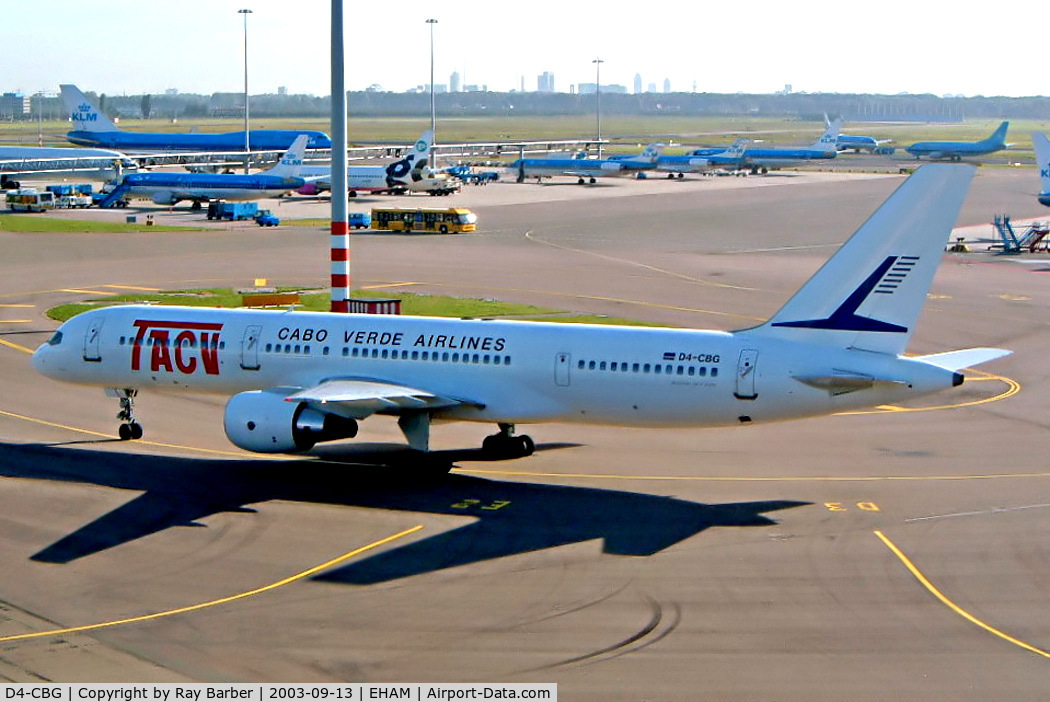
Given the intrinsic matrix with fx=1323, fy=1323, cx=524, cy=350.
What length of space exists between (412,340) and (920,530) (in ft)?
51.5

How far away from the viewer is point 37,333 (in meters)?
63.1

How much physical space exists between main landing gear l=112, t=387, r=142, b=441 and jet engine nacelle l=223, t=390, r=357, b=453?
27.8 feet

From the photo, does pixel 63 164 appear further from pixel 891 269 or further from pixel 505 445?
pixel 891 269

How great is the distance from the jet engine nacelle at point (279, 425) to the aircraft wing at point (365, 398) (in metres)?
0.31

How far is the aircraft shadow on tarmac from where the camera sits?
1267 inches

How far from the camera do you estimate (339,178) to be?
5906 centimetres

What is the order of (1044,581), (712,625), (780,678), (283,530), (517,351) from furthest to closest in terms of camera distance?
(517,351) → (283,530) → (1044,581) → (712,625) → (780,678)

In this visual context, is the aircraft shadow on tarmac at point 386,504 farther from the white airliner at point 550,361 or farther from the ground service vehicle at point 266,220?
the ground service vehicle at point 266,220

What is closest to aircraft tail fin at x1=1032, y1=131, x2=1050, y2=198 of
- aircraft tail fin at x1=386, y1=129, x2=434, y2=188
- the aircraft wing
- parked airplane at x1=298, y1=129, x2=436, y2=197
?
aircraft tail fin at x1=386, y1=129, x2=434, y2=188

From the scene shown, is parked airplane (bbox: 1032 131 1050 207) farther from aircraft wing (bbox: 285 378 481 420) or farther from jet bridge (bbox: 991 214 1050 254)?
aircraft wing (bbox: 285 378 481 420)

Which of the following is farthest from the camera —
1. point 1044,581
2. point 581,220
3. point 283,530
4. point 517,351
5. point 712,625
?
point 581,220

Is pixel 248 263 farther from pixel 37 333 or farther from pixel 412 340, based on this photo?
pixel 412 340

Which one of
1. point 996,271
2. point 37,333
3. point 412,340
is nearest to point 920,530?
point 412,340

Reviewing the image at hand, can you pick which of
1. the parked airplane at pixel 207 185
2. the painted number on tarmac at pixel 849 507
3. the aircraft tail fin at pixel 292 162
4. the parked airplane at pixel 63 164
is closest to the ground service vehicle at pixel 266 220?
the parked airplane at pixel 207 185
